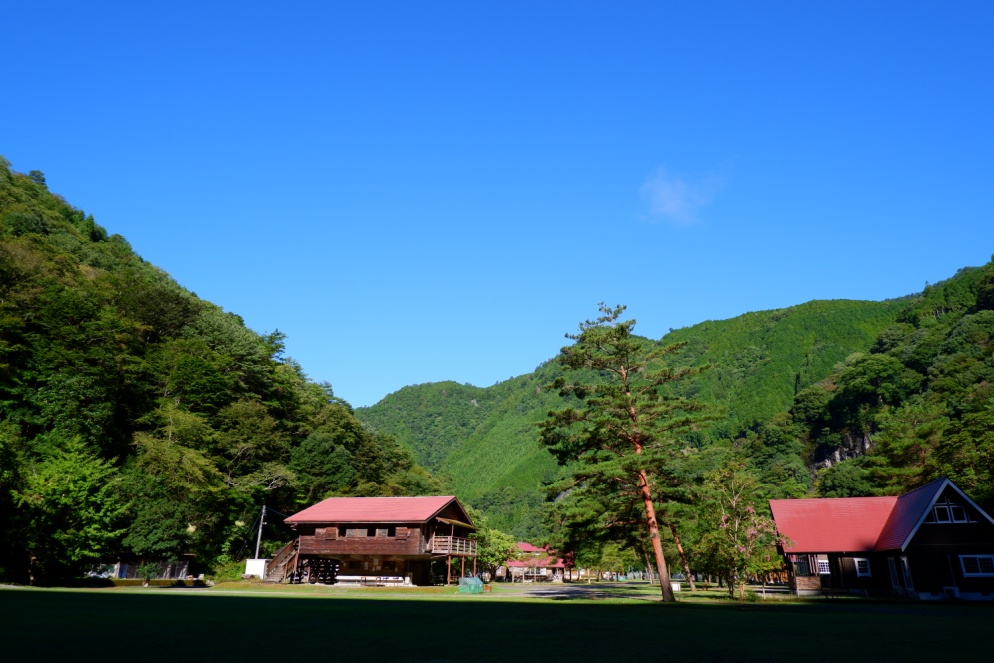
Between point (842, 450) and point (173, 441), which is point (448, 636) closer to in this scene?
point (173, 441)

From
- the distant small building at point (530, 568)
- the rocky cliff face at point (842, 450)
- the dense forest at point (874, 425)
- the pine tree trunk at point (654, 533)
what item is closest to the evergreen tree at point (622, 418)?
the pine tree trunk at point (654, 533)

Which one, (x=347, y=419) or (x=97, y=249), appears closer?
(x=347, y=419)

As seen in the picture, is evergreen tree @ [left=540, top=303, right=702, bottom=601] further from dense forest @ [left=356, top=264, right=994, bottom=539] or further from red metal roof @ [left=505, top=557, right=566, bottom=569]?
red metal roof @ [left=505, top=557, right=566, bottom=569]

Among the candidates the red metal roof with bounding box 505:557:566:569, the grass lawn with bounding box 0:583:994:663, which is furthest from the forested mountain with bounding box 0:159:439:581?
the red metal roof with bounding box 505:557:566:569

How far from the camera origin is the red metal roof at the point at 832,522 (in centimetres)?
4012

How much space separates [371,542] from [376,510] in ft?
8.55

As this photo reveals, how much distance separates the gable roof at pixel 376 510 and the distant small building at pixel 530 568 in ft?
153

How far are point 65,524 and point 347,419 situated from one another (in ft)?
139

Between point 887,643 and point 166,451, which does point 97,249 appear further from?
point 887,643

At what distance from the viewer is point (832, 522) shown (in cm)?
4178

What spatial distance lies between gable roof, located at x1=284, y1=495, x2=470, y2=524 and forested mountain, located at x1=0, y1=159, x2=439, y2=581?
A: 6.30m

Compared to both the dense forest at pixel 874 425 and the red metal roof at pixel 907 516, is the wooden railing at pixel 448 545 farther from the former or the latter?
the red metal roof at pixel 907 516

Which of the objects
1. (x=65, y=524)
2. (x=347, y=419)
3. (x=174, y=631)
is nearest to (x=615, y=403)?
(x=174, y=631)

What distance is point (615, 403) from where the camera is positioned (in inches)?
1272
